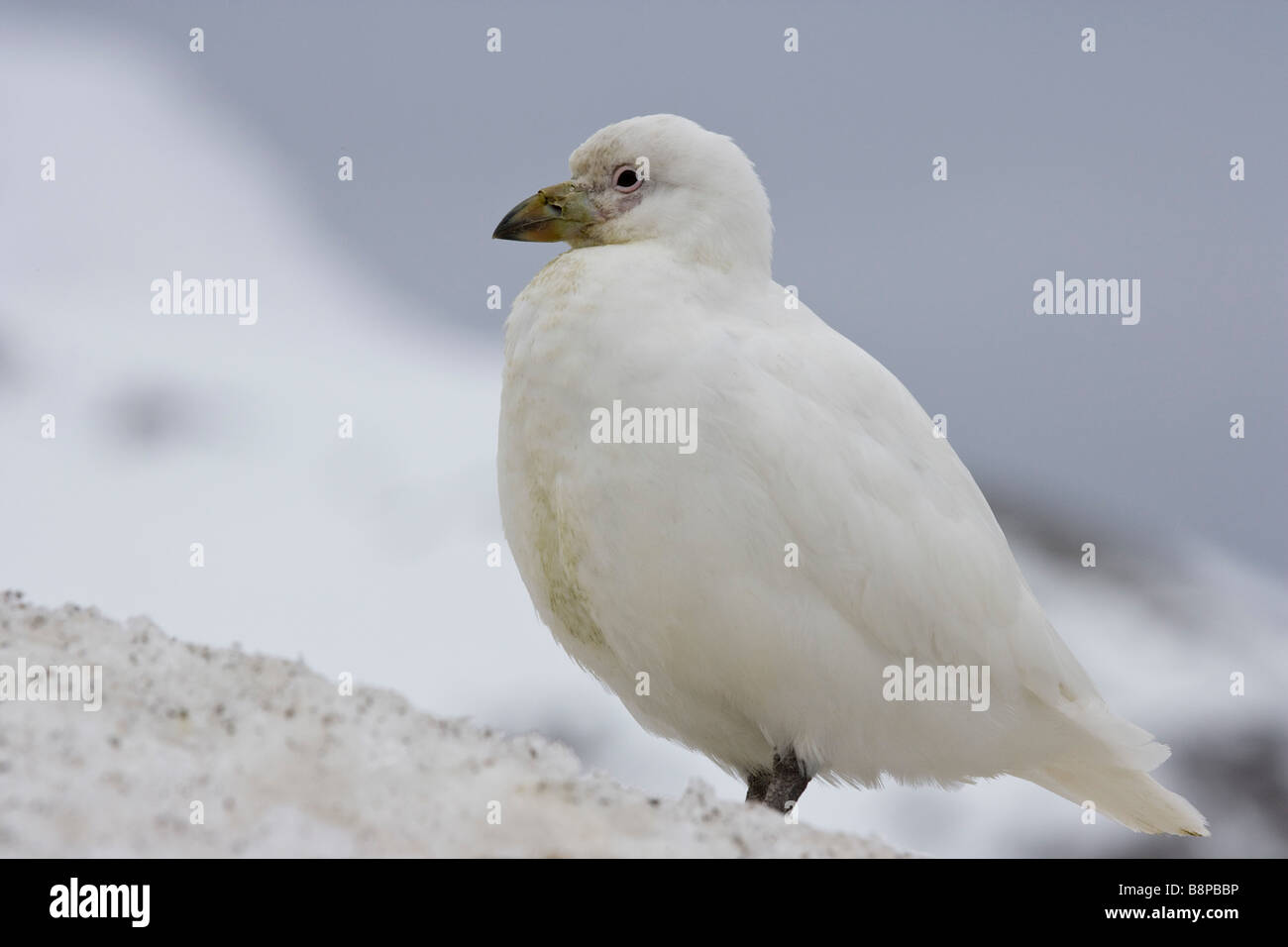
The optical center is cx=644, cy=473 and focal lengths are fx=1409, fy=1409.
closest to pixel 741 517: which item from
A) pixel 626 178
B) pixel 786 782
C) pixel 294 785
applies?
pixel 786 782

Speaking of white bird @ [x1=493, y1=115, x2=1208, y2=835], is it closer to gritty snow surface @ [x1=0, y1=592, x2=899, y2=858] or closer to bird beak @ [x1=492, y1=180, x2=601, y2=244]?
bird beak @ [x1=492, y1=180, x2=601, y2=244]

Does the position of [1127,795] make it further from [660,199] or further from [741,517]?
[660,199]

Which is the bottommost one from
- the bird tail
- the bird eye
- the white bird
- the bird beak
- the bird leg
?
the bird tail

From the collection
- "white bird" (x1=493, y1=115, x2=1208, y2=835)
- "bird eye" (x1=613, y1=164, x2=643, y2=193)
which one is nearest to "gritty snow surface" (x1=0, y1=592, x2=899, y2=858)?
"white bird" (x1=493, y1=115, x2=1208, y2=835)

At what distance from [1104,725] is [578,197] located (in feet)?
13.9

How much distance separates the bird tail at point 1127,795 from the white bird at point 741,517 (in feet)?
1.10

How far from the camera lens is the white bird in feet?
22.4

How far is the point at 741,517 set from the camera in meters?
6.79

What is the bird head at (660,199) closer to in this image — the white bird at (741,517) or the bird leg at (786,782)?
the white bird at (741,517)

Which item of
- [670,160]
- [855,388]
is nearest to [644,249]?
[670,160]

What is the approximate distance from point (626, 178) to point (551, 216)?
0.50 m
